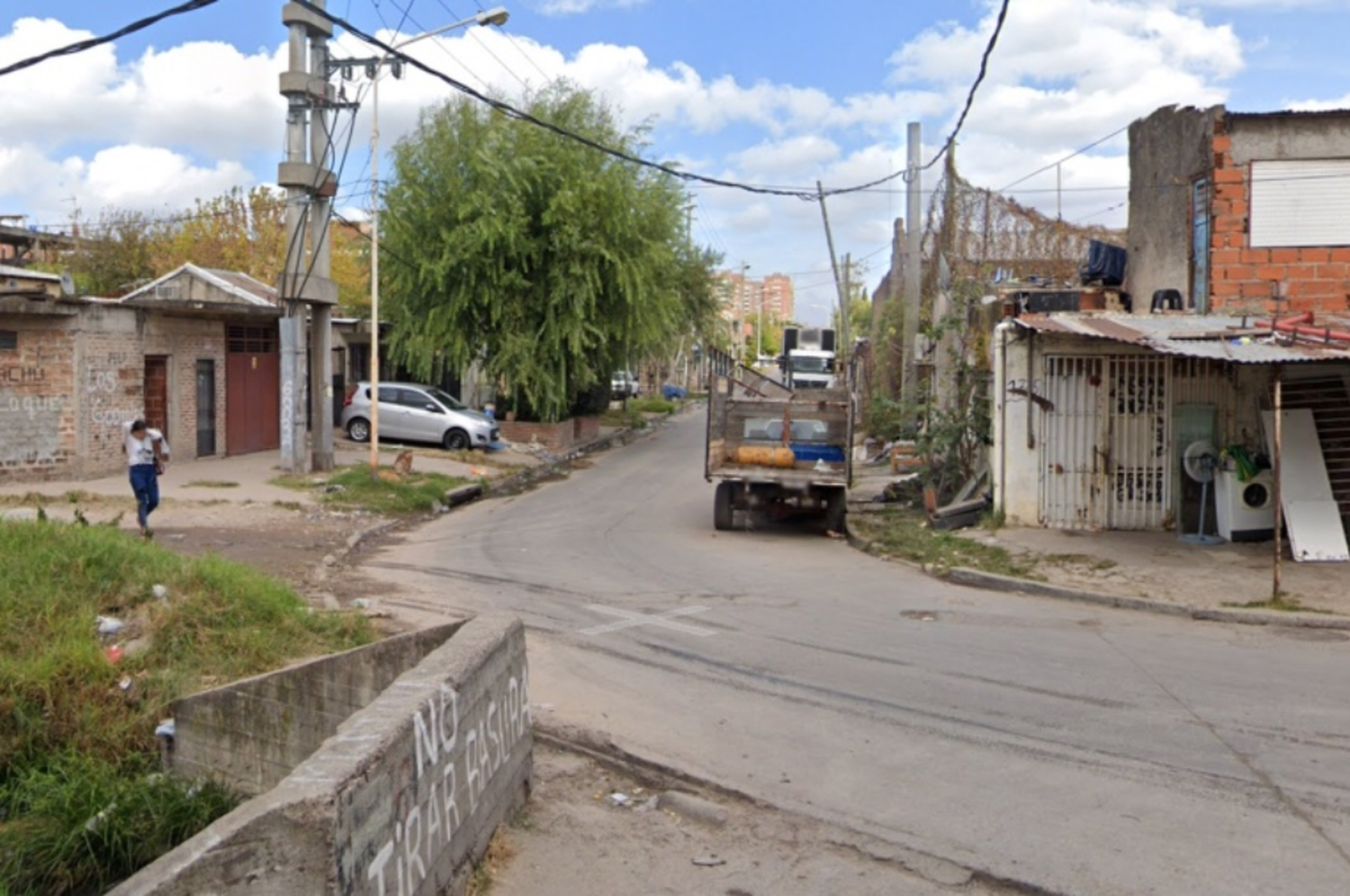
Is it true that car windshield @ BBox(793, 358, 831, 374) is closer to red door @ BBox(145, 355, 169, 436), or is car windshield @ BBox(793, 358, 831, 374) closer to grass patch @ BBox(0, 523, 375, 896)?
red door @ BBox(145, 355, 169, 436)

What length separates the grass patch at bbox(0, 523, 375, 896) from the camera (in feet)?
18.2

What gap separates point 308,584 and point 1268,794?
937 cm

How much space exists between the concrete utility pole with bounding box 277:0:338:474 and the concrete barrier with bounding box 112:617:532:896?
16118mm

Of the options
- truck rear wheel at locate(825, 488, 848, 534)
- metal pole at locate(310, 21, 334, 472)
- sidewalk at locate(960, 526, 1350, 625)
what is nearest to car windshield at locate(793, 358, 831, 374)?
metal pole at locate(310, 21, 334, 472)

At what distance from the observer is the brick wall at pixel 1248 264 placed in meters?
15.3

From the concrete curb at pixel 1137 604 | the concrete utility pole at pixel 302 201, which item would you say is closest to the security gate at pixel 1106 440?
the concrete curb at pixel 1137 604

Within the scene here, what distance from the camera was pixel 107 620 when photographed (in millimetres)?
7668

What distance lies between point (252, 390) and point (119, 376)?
494 cm

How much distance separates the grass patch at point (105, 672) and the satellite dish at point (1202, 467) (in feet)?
34.8

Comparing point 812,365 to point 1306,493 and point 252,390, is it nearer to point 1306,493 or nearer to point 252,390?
point 252,390

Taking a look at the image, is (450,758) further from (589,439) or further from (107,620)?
(589,439)

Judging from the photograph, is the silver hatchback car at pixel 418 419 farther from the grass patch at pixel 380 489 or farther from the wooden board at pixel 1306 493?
the wooden board at pixel 1306 493

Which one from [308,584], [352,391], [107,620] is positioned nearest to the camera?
[107,620]

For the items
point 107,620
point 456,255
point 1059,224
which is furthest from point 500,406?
point 107,620
